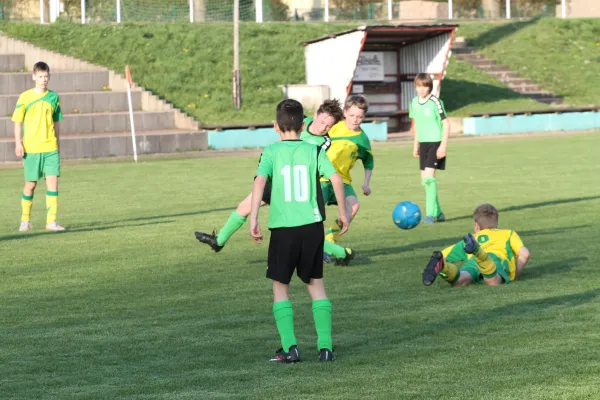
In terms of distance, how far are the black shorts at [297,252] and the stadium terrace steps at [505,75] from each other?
1513 inches

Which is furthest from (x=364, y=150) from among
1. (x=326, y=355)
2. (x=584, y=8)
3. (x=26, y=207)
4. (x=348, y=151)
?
(x=584, y=8)

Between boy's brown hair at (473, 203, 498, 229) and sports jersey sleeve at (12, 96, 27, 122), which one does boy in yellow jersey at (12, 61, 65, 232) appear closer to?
sports jersey sleeve at (12, 96, 27, 122)

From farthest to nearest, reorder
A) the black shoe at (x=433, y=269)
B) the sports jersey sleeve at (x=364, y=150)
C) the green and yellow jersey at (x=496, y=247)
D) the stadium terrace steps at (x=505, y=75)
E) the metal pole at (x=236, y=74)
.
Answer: the stadium terrace steps at (x=505, y=75) → the metal pole at (x=236, y=74) → the sports jersey sleeve at (x=364, y=150) → the green and yellow jersey at (x=496, y=247) → the black shoe at (x=433, y=269)

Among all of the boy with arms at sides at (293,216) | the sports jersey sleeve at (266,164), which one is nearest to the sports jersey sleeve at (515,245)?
the boy with arms at sides at (293,216)

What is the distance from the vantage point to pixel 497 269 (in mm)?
9641

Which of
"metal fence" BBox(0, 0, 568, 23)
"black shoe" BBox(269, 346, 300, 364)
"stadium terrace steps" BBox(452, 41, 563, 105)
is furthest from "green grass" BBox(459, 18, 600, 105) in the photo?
"black shoe" BBox(269, 346, 300, 364)

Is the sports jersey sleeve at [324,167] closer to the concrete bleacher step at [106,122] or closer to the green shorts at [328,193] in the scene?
the green shorts at [328,193]

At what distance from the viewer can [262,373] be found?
6465 millimetres

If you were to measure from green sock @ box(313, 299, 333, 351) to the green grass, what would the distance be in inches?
1514

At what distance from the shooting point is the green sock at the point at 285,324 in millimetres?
6785

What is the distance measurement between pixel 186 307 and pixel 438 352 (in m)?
2.63

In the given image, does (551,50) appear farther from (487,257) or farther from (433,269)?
(433,269)

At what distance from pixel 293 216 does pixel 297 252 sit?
8.7 inches

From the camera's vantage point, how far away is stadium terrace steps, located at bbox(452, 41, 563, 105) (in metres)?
44.6
